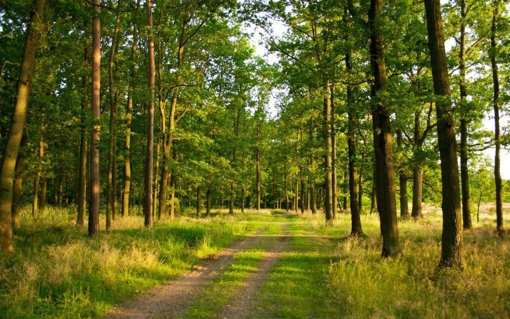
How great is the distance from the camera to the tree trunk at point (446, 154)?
7867mm

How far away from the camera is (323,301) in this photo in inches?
265

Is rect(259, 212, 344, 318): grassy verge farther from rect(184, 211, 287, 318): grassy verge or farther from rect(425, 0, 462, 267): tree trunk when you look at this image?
rect(425, 0, 462, 267): tree trunk

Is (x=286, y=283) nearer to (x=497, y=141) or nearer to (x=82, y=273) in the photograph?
(x=82, y=273)

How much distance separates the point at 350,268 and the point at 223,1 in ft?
32.8

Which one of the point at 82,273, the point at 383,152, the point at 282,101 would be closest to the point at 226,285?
the point at 82,273

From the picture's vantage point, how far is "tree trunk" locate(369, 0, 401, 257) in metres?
9.87

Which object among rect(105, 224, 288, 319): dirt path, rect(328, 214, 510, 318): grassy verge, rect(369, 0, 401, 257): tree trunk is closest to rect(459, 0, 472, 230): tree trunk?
rect(328, 214, 510, 318): grassy verge

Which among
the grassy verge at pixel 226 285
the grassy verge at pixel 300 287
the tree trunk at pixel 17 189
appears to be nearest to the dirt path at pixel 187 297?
the grassy verge at pixel 226 285

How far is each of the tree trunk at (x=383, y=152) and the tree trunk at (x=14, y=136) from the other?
9704 millimetres

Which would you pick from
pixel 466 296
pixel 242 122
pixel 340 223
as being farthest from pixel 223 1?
pixel 242 122

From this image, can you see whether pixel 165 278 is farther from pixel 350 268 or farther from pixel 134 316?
pixel 350 268

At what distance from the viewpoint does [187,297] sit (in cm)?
707

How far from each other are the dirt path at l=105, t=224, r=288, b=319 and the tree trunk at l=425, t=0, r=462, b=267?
456 centimetres

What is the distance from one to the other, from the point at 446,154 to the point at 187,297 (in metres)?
6.78
